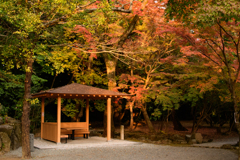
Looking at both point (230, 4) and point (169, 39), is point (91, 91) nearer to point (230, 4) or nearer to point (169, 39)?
point (169, 39)

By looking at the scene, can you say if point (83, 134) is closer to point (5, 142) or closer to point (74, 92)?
point (74, 92)

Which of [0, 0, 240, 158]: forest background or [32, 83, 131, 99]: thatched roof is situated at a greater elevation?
[0, 0, 240, 158]: forest background

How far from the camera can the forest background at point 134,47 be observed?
7.23 meters

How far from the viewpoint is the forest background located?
7230 mm

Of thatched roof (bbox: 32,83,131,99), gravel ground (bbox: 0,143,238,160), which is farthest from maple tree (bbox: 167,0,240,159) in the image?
thatched roof (bbox: 32,83,131,99)

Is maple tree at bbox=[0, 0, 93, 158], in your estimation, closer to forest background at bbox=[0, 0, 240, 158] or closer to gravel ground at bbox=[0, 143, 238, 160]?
forest background at bbox=[0, 0, 240, 158]

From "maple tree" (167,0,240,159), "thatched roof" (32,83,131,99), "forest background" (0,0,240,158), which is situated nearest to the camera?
"maple tree" (167,0,240,159)

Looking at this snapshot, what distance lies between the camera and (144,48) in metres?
13.6

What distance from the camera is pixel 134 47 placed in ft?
44.0

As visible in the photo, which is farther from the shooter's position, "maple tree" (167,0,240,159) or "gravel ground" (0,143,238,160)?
"gravel ground" (0,143,238,160)

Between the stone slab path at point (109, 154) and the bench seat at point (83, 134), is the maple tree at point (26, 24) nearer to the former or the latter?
the stone slab path at point (109, 154)

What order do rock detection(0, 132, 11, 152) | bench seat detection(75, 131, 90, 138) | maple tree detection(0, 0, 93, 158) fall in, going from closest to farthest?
1. maple tree detection(0, 0, 93, 158)
2. rock detection(0, 132, 11, 152)
3. bench seat detection(75, 131, 90, 138)

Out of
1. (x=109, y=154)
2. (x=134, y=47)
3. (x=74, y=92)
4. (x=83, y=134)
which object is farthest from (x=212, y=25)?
(x=83, y=134)

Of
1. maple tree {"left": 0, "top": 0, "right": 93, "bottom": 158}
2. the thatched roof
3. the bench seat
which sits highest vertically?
maple tree {"left": 0, "top": 0, "right": 93, "bottom": 158}
